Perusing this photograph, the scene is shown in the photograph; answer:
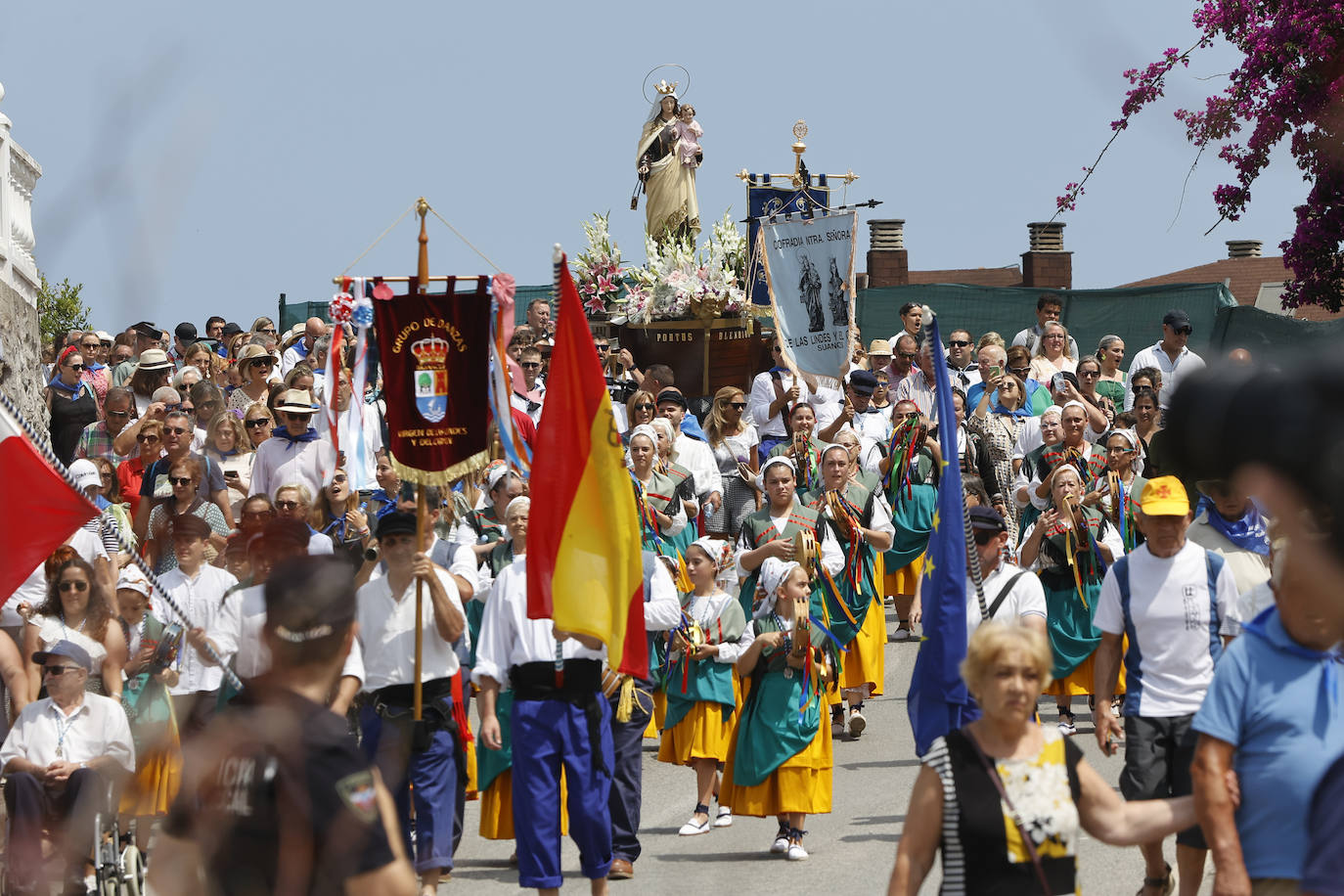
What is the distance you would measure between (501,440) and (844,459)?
346 cm

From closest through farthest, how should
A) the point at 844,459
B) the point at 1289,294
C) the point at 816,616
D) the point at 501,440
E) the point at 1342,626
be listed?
the point at 1342,626 < the point at 501,440 < the point at 816,616 < the point at 844,459 < the point at 1289,294

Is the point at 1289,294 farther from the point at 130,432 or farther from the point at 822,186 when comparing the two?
the point at 130,432

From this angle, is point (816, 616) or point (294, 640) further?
point (816, 616)

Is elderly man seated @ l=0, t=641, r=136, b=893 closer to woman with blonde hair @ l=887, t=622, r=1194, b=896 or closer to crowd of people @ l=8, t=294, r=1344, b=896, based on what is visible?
crowd of people @ l=8, t=294, r=1344, b=896

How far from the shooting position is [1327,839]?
328 centimetres

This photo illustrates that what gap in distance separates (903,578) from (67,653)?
720cm

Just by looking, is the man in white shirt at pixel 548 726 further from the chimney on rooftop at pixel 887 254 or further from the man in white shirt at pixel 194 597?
the chimney on rooftop at pixel 887 254

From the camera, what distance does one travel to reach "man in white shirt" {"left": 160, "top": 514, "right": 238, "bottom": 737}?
903 centimetres

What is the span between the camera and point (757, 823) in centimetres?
1043

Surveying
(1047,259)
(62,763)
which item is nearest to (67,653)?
(62,763)

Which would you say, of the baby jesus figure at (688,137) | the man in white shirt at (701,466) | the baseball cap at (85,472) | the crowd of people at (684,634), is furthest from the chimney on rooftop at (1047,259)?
the baseball cap at (85,472)

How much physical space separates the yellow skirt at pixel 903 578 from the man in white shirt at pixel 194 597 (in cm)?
621

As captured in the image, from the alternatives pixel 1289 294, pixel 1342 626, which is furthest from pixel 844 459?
pixel 1342 626

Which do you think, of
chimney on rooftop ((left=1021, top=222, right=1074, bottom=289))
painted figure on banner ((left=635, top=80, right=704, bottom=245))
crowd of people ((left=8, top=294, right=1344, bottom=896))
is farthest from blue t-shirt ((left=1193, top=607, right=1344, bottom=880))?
chimney on rooftop ((left=1021, top=222, right=1074, bottom=289))
